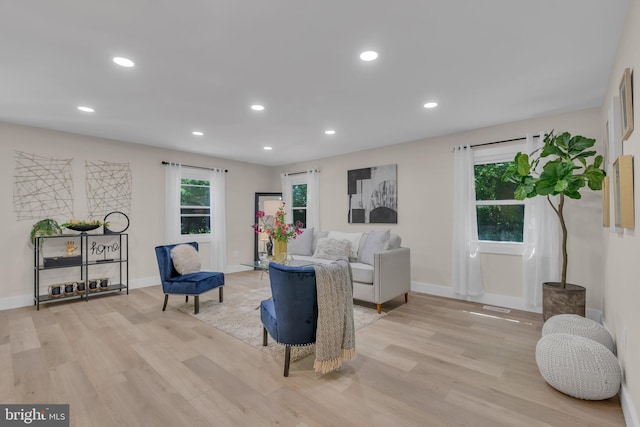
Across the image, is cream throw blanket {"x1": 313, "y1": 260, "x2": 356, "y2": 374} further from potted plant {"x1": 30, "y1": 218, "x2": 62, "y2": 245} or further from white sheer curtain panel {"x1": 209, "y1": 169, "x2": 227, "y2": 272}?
white sheer curtain panel {"x1": 209, "y1": 169, "x2": 227, "y2": 272}

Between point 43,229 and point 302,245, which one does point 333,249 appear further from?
point 43,229

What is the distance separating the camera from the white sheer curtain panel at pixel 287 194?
270 inches

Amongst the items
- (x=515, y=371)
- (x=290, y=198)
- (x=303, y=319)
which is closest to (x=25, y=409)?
(x=303, y=319)

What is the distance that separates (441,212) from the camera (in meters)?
4.59

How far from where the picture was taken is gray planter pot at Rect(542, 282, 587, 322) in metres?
2.89

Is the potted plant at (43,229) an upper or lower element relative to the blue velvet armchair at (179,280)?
upper

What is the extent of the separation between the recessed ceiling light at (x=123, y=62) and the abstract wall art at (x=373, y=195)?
12.8 feet

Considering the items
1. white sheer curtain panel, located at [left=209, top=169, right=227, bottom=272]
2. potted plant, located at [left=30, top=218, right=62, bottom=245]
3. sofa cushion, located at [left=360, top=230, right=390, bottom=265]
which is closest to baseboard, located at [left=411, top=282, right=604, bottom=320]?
sofa cushion, located at [left=360, top=230, right=390, bottom=265]

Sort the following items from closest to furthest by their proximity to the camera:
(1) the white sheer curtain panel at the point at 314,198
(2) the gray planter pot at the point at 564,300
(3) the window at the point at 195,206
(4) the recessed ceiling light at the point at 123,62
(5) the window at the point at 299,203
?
(4) the recessed ceiling light at the point at 123,62 → (2) the gray planter pot at the point at 564,300 → (3) the window at the point at 195,206 → (1) the white sheer curtain panel at the point at 314,198 → (5) the window at the point at 299,203

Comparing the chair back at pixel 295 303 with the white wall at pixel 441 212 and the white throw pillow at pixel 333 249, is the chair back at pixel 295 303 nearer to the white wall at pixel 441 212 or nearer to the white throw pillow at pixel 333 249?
the white throw pillow at pixel 333 249

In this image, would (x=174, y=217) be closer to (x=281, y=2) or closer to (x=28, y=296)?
(x=28, y=296)

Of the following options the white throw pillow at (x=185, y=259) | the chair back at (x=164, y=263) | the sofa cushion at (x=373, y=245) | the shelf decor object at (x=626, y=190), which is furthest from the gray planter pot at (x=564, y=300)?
the chair back at (x=164, y=263)

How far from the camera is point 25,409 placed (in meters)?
1.90

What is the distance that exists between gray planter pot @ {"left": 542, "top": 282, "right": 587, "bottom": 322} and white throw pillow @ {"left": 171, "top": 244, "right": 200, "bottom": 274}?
4.13 meters
